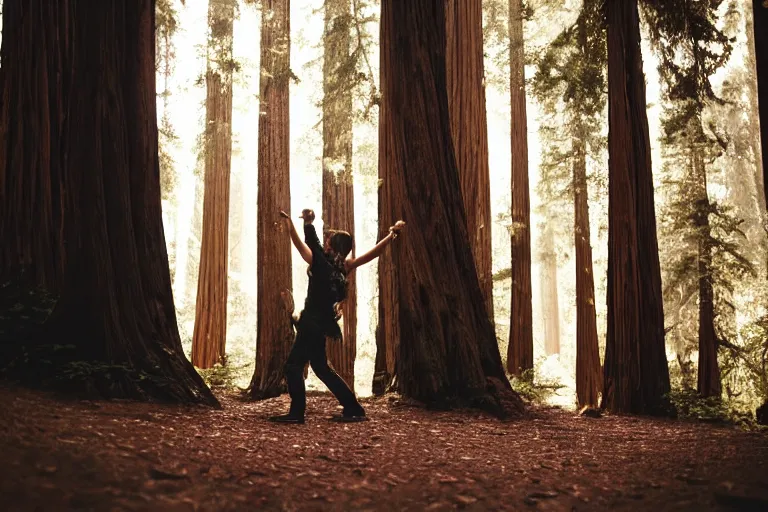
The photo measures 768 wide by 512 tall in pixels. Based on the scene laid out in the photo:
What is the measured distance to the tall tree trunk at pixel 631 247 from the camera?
26.6 ft

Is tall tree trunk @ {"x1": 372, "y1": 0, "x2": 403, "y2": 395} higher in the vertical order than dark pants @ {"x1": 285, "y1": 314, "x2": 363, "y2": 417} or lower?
higher

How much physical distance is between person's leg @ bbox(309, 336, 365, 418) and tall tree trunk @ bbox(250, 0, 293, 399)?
3.97m

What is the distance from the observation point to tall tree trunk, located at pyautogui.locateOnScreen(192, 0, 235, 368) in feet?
41.2

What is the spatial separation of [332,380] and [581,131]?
9.47 m

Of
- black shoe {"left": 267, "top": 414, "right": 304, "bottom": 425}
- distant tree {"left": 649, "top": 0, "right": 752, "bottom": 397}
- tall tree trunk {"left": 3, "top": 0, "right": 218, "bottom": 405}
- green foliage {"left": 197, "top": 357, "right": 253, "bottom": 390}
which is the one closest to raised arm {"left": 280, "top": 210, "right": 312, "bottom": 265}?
tall tree trunk {"left": 3, "top": 0, "right": 218, "bottom": 405}

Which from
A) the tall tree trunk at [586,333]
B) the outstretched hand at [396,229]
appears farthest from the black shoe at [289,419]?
the tall tree trunk at [586,333]

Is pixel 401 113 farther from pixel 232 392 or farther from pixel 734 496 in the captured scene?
pixel 232 392

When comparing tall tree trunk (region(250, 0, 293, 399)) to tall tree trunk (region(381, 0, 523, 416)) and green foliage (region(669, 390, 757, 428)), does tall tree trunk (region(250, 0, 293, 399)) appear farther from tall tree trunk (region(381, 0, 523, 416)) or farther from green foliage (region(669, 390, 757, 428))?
green foliage (region(669, 390, 757, 428))

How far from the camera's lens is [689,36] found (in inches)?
353

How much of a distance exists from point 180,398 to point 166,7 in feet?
27.1

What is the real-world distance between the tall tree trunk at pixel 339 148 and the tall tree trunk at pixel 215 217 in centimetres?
214

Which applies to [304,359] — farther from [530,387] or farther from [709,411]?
[530,387]

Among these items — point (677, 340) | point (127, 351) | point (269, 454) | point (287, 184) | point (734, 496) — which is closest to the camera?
point (734, 496)

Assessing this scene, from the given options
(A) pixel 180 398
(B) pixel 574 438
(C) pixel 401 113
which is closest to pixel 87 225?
(A) pixel 180 398
